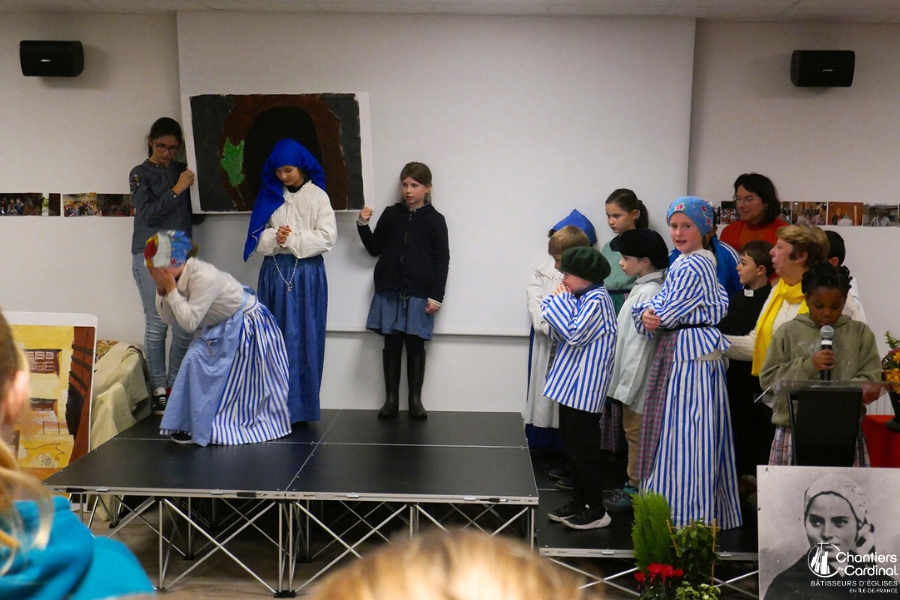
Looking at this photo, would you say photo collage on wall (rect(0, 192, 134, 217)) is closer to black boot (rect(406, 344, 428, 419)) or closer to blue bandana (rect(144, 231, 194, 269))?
blue bandana (rect(144, 231, 194, 269))

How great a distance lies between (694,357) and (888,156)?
263cm

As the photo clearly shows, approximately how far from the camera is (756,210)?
5.14 m

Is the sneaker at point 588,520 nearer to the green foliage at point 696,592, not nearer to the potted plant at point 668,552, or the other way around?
the potted plant at point 668,552

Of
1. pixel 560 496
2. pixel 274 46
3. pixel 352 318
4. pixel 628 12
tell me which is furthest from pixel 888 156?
pixel 274 46

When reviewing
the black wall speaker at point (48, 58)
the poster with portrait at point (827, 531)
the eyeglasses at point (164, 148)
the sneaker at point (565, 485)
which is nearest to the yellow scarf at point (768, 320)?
the poster with portrait at point (827, 531)

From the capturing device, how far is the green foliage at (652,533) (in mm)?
3516

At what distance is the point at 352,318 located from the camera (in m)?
5.55

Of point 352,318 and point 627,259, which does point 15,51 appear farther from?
point 627,259

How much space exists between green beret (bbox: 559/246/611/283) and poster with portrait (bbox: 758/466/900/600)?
1.11m

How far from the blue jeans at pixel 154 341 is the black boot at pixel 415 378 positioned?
4.25 ft

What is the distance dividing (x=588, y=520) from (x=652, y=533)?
429 millimetres

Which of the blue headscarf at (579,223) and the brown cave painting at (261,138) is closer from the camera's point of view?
the blue headscarf at (579,223)

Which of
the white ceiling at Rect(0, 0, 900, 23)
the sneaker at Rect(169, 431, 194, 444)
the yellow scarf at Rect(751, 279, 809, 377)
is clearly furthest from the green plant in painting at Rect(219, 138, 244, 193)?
the yellow scarf at Rect(751, 279, 809, 377)

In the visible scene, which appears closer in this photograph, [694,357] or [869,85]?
[694,357]
